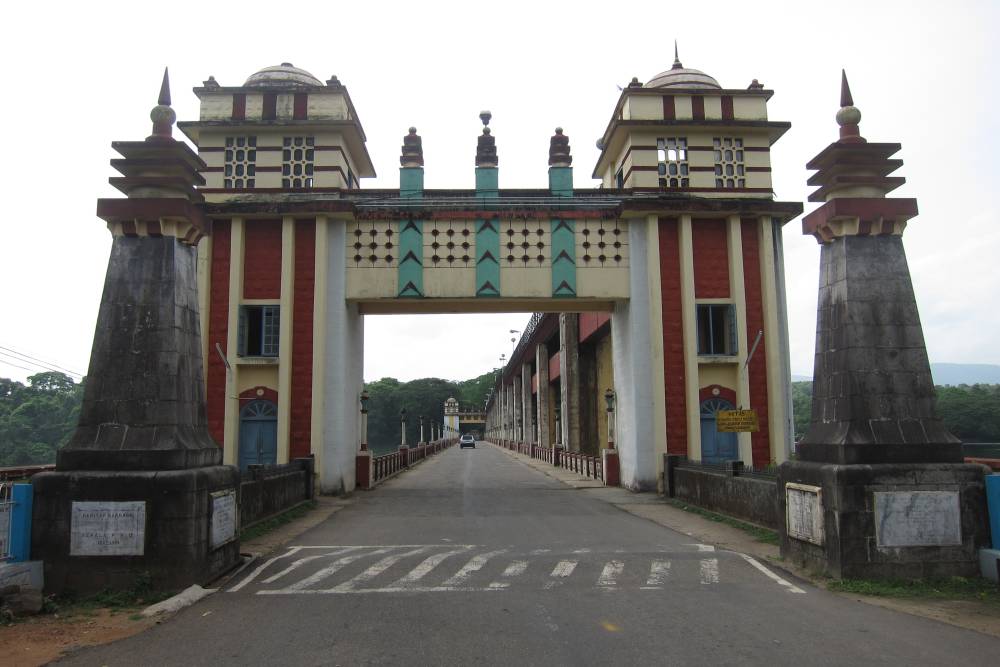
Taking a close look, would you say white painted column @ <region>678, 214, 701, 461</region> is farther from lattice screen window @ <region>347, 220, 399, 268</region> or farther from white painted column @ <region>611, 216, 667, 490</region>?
lattice screen window @ <region>347, 220, 399, 268</region>

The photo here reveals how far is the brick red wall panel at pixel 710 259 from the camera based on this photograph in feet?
71.9

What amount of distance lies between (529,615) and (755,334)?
16312 mm

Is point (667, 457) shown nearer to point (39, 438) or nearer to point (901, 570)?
point (901, 570)

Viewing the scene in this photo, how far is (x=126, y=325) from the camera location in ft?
31.2

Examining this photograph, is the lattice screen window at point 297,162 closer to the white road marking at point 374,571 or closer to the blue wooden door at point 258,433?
the blue wooden door at point 258,433

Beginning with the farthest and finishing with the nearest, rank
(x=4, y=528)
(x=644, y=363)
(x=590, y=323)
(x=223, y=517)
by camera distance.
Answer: (x=590, y=323), (x=644, y=363), (x=223, y=517), (x=4, y=528)

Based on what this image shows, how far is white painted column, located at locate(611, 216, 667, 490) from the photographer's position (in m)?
21.3

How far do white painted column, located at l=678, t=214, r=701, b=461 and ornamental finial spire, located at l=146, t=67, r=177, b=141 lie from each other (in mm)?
15268

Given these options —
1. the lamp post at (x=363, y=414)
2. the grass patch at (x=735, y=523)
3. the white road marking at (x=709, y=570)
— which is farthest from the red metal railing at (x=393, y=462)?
the white road marking at (x=709, y=570)

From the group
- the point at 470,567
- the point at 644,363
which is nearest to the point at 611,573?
the point at 470,567

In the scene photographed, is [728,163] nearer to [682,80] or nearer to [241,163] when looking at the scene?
[682,80]

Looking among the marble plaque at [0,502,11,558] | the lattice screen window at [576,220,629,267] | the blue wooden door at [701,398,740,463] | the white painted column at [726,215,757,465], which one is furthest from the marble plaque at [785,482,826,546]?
the lattice screen window at [576,220,629,267]

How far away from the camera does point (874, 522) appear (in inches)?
341

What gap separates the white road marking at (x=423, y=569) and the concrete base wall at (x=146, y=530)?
7.97ft
